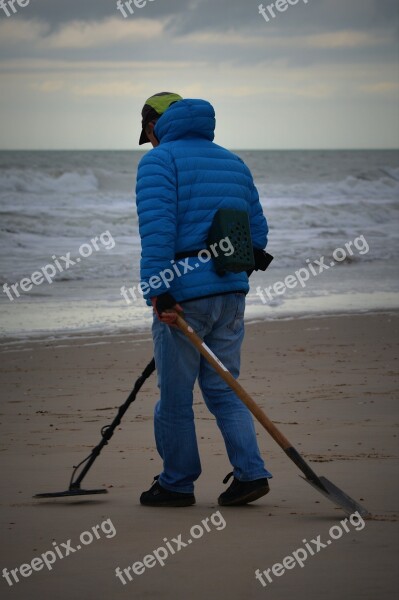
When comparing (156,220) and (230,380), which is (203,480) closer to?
(230,380)

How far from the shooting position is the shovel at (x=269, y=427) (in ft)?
13.2

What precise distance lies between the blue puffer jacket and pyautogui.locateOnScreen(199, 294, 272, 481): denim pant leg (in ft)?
0.37

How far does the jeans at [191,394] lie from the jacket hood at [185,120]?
2.43 feet

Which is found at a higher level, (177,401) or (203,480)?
(177,401)

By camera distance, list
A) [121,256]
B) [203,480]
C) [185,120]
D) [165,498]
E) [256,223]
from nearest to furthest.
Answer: [185,120] < [165,498] < [256,223] < [203,480] < [121,256]

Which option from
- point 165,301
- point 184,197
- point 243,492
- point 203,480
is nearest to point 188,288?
point 165,301

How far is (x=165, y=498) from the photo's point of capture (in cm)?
437

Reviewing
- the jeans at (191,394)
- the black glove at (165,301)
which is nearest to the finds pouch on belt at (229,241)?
the jeans at (191,394)

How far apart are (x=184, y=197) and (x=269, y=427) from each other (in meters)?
1.04

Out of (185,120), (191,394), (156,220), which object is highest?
(185,120)

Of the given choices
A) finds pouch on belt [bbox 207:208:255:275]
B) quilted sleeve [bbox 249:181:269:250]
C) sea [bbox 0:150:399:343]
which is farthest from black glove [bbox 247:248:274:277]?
sea [bbox 0:150:399:343]

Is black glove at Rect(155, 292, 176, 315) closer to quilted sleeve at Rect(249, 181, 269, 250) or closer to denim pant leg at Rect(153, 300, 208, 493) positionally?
denim pant leg at Rect(153, 300, 208, 493)

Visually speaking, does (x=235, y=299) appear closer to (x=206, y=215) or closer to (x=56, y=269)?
(x=206, y=215)

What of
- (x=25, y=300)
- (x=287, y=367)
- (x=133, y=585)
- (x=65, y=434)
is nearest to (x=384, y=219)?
(x=25, y=300)
